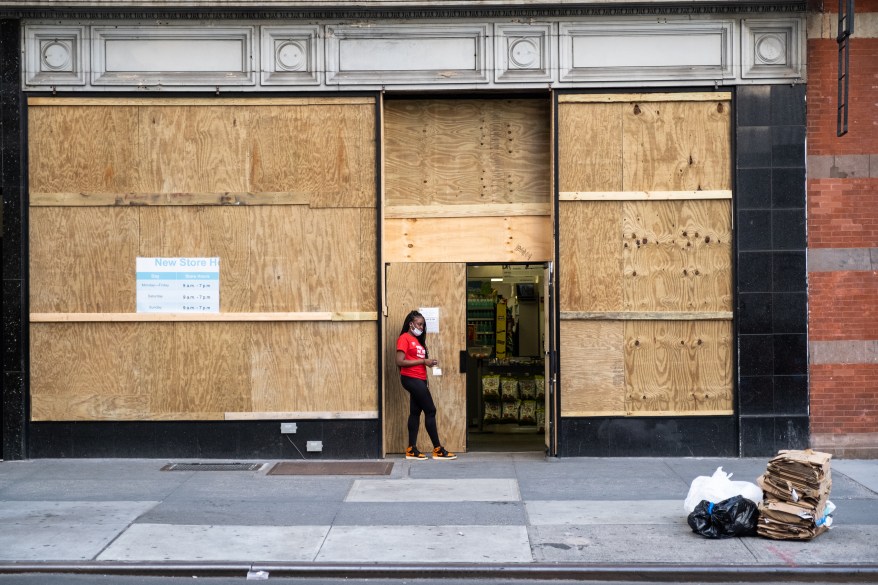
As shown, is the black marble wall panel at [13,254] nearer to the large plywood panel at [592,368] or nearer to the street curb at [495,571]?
the street curb at [495,571]

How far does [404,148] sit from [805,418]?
5995 mm

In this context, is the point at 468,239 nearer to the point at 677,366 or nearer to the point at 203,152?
the point at 677,366

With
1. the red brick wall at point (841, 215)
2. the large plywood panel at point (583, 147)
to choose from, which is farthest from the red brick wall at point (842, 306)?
the large plywood panel at point (583, 147)

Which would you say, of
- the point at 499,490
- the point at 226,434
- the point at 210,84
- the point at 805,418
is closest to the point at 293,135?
the point at 210,84

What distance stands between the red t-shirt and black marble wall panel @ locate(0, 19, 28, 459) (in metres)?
4.61

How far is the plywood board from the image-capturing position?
11695 mm

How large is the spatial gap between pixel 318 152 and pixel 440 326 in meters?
2.66

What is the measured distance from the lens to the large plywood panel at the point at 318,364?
11.3 m

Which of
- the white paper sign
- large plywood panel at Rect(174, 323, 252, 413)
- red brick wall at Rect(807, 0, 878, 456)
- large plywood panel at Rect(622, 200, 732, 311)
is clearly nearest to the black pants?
the white paper sign

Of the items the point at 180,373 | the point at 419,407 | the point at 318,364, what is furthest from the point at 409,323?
the point at 180,373

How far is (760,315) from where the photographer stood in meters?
11.2

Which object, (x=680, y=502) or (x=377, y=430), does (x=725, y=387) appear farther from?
(x=377, y=430)

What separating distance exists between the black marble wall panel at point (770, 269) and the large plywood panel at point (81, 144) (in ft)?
24.9

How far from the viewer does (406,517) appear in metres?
8.50
